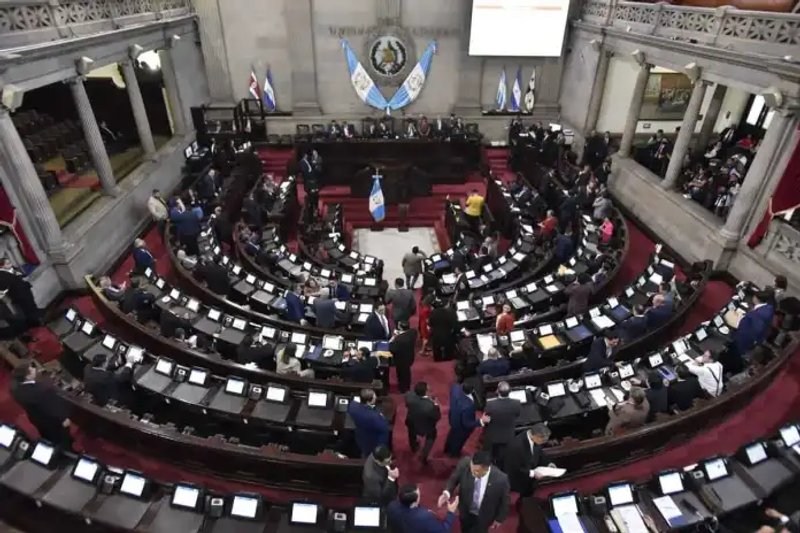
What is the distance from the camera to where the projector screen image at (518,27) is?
1722cm

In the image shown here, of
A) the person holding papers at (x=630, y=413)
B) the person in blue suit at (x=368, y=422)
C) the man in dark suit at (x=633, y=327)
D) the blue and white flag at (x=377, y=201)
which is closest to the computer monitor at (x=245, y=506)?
the person in blue suit at (x=368, y=422)

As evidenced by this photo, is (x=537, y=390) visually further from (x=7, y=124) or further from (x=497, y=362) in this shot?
(x=7, y=124)

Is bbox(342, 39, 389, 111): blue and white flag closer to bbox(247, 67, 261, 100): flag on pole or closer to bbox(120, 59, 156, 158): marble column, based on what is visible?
bbox(247, 67, 261, 100): flag on pole

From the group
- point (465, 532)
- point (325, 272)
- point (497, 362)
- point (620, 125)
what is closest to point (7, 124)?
point (325, 272)

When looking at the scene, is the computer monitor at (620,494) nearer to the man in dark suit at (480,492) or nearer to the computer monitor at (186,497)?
the man in dark suit at (480,492)

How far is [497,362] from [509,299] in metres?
2.77

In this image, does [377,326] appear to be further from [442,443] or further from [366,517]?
[366,517]

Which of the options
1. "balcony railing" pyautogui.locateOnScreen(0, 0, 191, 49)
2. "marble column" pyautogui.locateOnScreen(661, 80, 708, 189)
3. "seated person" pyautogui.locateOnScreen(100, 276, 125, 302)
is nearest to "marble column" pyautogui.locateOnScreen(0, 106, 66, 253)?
"balcony railing" pyautogui.locateOnScreen(0, 0, 191, 49)

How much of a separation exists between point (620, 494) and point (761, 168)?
8.30 meters

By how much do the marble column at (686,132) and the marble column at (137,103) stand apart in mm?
14681

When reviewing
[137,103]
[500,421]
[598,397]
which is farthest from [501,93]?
[500,421]

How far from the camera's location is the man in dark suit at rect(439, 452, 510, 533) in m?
4.66

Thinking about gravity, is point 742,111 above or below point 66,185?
above

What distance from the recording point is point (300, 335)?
799cm
